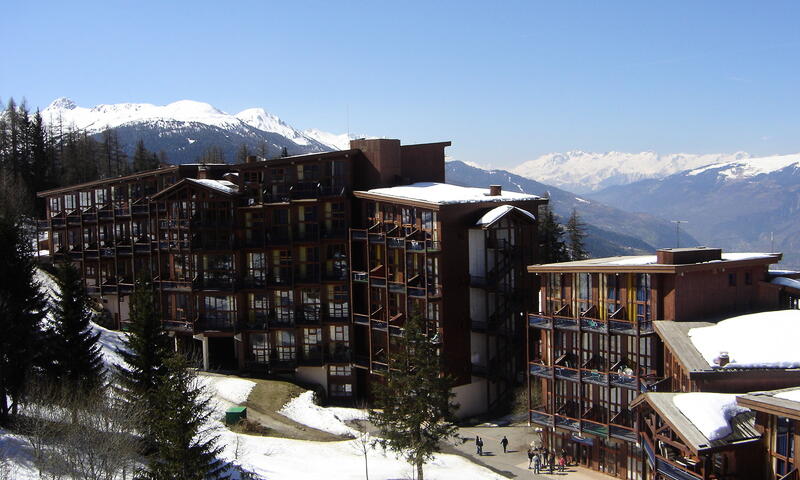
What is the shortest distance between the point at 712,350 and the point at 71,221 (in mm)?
63566

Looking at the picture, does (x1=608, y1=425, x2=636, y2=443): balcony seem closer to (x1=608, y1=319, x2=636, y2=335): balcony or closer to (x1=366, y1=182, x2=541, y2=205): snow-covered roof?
(x1=608, y1=319, x2=636, y2=335): balcony

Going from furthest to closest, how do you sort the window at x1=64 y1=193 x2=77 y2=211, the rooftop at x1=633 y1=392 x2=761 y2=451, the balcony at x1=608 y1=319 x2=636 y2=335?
1. the window at x1=64 y1=193 x2=77 y2=211
2. the balcony at x1=608 y1=319 x2=636 y2=335
3. the rooftop at x1=633 y1=392 x2=761 y2=451

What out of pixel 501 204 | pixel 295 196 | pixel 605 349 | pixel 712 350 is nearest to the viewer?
pixel 712 350

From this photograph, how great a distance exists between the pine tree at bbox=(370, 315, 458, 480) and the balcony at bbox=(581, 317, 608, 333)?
9.63 metres

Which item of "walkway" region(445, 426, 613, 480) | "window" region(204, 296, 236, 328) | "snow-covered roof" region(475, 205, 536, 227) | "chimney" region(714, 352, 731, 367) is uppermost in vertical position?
"snow-covered roof" region(475, 205, 536, 227)

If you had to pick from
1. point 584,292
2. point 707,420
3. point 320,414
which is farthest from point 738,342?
point 320,414

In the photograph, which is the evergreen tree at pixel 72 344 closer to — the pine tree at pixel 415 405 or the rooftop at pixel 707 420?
the pine tree at pixel 415 405

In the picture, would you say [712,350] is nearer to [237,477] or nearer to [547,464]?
[547,464]

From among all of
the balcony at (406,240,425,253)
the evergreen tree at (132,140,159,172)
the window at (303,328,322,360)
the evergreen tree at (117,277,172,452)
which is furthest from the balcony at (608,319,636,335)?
the evergreen tree at (132,140,159,172)

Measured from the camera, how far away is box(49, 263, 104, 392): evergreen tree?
1528 inches

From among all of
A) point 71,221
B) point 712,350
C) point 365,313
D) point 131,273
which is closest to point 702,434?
point 712,350

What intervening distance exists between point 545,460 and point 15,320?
32145 mm

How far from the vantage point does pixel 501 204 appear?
189 ft

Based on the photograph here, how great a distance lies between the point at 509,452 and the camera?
160 ft
